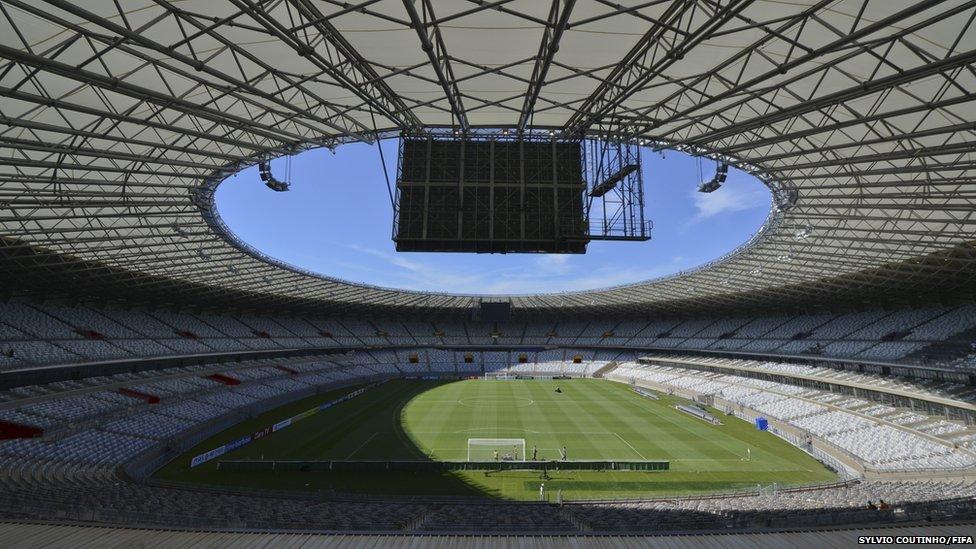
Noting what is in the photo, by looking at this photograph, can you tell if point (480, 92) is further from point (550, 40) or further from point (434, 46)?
point (550, 40)

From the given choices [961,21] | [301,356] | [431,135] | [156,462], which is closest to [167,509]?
[156,462]

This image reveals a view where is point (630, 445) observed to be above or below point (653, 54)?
below

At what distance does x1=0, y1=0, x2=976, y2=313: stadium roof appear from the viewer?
399 inches

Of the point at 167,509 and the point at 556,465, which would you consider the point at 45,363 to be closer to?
the point at 167,509

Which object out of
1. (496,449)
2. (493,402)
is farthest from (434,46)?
(493,402)

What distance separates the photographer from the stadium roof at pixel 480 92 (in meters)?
10.1

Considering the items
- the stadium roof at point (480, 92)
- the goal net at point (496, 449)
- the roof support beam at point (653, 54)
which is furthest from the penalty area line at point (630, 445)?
the roof support beam at point (653, 54)

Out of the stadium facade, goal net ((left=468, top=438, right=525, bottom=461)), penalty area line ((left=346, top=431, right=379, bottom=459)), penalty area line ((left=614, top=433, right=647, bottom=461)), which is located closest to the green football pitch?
penalty area line ((left=346, top=431, right=379, bottom=459))

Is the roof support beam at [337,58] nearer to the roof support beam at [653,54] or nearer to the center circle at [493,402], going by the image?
the roof support beam at [653,54]

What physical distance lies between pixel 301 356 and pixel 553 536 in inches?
2539

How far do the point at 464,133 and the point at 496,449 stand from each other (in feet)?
75.0

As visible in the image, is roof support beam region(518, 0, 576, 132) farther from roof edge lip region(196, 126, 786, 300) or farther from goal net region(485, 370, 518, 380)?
goal net region(485, 370, 518, 380)

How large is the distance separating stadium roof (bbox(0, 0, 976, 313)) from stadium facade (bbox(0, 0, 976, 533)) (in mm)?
115

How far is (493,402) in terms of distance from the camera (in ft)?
169
